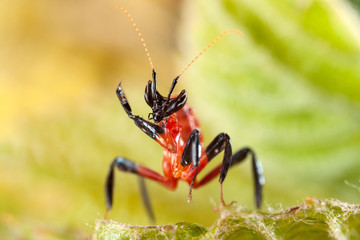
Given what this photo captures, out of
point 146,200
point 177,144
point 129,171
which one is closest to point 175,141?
point 177,144

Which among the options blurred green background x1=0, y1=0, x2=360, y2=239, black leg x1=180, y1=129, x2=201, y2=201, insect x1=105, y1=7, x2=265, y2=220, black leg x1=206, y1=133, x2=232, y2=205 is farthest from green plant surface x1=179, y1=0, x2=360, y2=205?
black leg x1=180, y1=129, x2=201, y2=201

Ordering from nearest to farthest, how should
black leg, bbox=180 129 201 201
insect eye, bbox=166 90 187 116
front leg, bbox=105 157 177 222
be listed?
black leg, bbox=180 129 201 201 → insect eye, bbox=166 90 187 116 → front leg, bbox=105 157 177 222

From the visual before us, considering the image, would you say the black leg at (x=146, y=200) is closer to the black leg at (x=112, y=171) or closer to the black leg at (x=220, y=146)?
the black leg at (x=112, y=171)

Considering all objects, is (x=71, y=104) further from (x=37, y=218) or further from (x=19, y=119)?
(x=37, y=218)

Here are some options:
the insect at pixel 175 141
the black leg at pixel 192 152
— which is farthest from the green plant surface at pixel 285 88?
the black leg at pixel 192 152

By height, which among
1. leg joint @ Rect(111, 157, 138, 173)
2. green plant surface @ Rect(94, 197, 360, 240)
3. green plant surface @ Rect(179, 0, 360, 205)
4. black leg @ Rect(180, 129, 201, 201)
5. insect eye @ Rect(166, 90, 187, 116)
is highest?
green plant surface @ Rect(179, 0, 360, 205)

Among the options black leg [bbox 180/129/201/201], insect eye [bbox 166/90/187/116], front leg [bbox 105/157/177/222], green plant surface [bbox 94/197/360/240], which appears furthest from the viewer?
front leg [bbox 105/157/177/222]

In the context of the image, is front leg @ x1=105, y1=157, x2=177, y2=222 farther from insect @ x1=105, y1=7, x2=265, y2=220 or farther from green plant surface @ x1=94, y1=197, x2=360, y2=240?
green plant surface @ x1=94, y1=197, x2=360, y2=240
